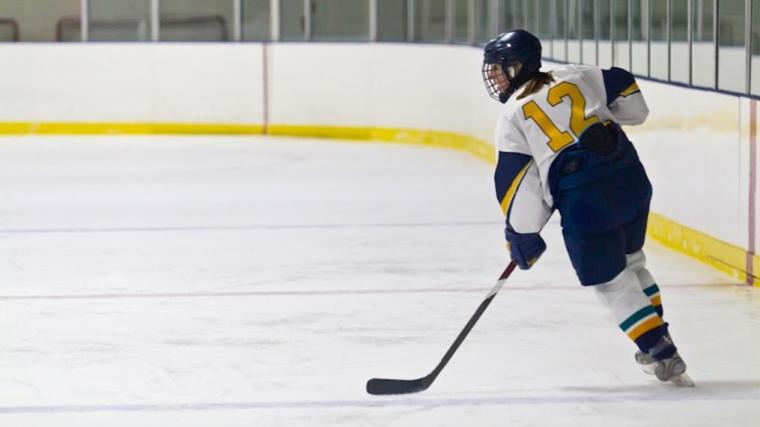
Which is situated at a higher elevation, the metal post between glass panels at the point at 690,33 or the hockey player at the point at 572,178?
the metal post between glass panels at the point at 690,33

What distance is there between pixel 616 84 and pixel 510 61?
1.24 ft

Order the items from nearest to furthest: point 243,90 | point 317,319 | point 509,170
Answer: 1. point 509,170
2. point 317,319
3. point 243,90

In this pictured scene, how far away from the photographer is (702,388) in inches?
188

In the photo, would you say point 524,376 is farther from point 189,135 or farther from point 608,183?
point 189,135

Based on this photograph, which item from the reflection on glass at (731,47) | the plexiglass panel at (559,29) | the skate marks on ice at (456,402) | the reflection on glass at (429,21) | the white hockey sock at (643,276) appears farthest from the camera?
the reflection on glass at (429,21)

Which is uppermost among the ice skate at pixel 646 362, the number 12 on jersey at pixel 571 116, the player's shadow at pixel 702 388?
the number 12 on jersey at pixel 571 116

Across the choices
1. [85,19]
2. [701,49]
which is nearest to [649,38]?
[701,49]

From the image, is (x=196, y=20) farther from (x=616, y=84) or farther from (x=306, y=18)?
(x=616, y=84)

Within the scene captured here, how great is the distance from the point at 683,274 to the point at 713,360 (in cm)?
190

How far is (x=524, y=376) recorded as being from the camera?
16.4 feet

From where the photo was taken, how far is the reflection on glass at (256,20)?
1688cm

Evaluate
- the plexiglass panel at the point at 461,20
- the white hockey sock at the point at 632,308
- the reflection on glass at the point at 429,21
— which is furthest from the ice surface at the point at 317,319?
the reflection on glass at the point at 429,21

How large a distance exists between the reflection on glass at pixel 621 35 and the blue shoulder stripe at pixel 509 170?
4.90 metres

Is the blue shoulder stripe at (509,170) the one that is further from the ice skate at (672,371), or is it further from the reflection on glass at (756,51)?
the reflection on glass at (756,51)
